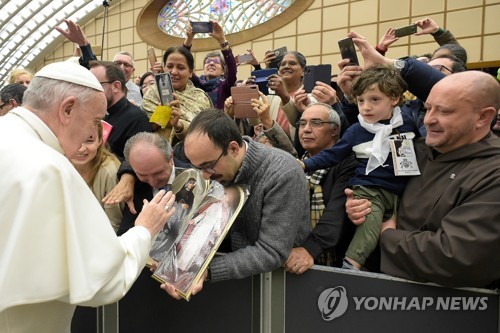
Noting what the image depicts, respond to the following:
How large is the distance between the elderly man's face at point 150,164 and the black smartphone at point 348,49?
1.34m

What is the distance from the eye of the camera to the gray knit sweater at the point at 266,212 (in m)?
1.78

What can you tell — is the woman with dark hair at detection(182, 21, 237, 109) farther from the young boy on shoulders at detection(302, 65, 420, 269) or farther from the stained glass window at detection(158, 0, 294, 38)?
the stained glass window at detection(158, 0, 294, 38)

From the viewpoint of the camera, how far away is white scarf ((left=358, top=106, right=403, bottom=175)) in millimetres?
2125

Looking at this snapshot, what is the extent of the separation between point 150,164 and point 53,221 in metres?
0.92

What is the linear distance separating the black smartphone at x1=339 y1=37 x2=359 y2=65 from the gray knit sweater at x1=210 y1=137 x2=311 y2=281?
1.10 metres

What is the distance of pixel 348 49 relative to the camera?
2.67 meters

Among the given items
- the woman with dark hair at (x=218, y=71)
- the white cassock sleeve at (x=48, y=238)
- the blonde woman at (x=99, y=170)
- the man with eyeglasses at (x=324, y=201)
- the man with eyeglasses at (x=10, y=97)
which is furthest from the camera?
the woman with dark hair at (x=218, y=71)

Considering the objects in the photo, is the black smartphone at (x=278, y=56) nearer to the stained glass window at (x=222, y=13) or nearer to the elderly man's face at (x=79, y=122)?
the elderly man's face at (x=79, y=122)

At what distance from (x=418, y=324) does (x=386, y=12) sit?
9045 millimetres

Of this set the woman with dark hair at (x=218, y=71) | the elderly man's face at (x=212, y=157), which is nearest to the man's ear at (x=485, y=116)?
the elderly man's face at (x=212, y=157)

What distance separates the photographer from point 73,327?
228cm

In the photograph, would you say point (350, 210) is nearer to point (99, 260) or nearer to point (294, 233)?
point (294, 233)

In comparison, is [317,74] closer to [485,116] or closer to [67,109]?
[485,116]

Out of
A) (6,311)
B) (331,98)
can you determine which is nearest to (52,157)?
(6,311)
